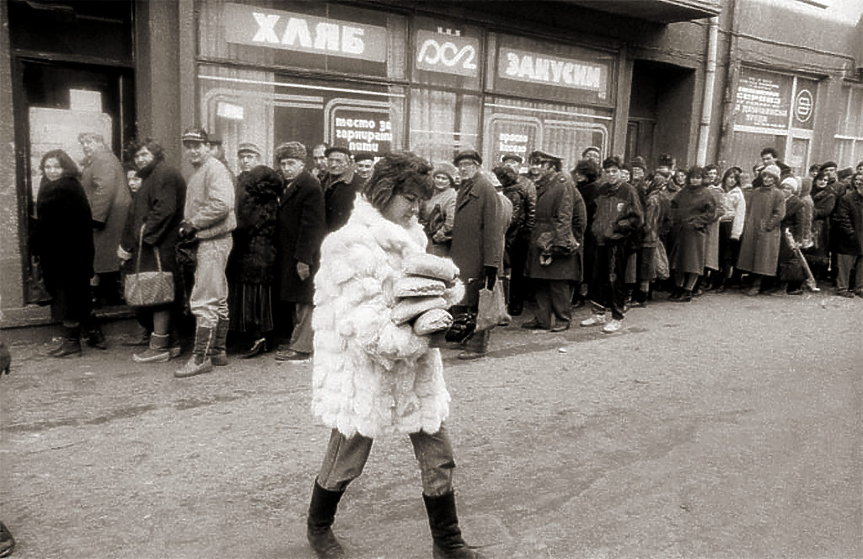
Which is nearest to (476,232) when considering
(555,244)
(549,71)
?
(555,244)

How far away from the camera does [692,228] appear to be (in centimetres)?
1073

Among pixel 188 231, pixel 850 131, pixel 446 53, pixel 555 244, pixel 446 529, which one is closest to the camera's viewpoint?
pixel 446 529

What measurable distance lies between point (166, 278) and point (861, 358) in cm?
671

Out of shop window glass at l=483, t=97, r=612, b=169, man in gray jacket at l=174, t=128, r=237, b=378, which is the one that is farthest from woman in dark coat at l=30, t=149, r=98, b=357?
shop window glass at l=483, t=97, r=612, b=169

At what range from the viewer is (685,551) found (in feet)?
11.7

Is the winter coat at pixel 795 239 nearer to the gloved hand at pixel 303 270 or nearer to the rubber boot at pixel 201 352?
the gloved hand at pixel 303 270

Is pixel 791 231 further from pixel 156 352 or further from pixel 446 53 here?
pixel 156 352

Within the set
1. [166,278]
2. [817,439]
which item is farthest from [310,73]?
[817,439]

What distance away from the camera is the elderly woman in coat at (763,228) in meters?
11.2

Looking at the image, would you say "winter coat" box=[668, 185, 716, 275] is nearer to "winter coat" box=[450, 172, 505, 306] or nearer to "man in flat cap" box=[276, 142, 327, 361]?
"winter coat" box=[450, 172, 505, 306]

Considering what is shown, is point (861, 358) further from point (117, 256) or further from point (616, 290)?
point (117, 256)

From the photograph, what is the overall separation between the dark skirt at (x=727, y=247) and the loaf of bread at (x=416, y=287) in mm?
9691

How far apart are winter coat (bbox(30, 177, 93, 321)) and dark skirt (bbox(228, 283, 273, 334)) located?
4.27 ft

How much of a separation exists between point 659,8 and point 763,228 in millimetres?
3678
